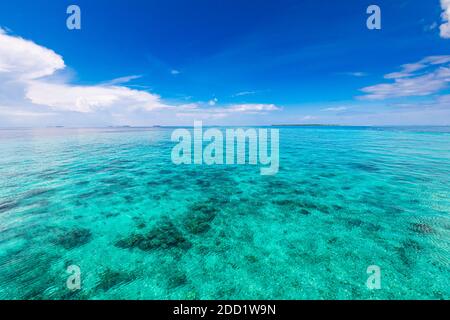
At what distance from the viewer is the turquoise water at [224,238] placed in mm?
5137

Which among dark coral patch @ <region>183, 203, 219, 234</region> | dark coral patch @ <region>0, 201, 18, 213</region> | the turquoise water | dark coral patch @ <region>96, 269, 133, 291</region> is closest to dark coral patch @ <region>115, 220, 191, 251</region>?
the turquoise water

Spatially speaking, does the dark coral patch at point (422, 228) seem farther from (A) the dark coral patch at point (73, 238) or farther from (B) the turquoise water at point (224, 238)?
(A) the dark coral patch at point (73, 238)

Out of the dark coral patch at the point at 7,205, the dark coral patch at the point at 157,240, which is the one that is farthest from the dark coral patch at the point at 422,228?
the dark coral patch at the point at 7,205

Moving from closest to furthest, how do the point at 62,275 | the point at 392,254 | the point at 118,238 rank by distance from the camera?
the point at 62,275
the point at 392,254
the point at 118,238

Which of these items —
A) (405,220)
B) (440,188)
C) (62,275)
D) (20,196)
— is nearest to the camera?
(62,275)

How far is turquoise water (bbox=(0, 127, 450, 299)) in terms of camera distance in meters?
5.14

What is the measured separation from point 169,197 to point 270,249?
6.50 metres

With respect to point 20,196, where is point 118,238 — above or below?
below

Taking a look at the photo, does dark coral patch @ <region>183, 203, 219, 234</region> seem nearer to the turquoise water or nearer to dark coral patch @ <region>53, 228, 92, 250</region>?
the turquoise water

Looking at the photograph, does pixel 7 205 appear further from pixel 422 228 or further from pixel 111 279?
pixel 422 228

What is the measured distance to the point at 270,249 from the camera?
21.7 feet
